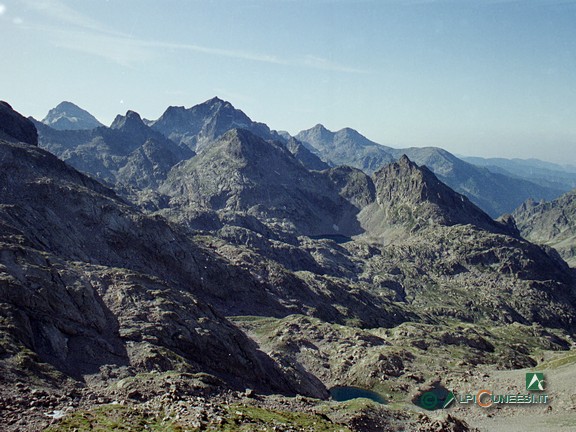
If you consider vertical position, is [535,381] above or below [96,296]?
below

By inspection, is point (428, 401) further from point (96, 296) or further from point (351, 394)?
point (96, 296)

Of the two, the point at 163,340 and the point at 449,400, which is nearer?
the point at 449,400

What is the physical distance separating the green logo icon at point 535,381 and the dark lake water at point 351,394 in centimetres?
3306

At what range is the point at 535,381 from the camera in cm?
9781

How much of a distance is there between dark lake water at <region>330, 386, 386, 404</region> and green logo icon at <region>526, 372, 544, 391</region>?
108 ft

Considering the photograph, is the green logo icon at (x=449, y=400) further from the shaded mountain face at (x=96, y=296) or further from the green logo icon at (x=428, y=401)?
the shaded mountain face at (x=96, y=296)

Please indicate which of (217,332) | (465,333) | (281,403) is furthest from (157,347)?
(465,333)

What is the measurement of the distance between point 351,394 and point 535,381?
42.9 metres

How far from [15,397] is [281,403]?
124 feet

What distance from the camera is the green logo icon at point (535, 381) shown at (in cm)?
9365

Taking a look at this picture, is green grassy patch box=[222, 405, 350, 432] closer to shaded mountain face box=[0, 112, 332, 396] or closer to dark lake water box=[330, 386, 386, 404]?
shaded mountain face box=[0, 112, 332, 396]

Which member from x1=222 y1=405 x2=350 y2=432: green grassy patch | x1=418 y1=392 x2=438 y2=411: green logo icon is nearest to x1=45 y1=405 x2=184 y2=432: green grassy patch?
A: x1=222 y1=405 x2=350 y2=432: green grassy patch

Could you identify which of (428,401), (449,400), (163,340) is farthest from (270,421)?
(428,401)

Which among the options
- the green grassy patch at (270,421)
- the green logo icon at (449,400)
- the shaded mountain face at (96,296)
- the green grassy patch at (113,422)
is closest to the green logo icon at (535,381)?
the green logo icon at (449,400)
